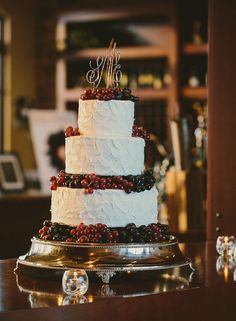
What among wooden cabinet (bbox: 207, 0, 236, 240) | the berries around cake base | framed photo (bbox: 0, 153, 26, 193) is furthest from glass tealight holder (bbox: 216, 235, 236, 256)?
framed photo (bbox: 0, 153, 26, 193)

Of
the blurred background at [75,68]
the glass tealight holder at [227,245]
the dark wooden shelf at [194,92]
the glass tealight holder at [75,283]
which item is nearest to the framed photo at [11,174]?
the blurred background at [75,68]

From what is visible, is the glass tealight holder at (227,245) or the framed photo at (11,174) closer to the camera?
the glass tealight holder at (227,245)

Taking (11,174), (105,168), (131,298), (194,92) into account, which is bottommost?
(131,298)

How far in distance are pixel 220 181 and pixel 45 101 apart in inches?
256

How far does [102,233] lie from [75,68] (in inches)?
288

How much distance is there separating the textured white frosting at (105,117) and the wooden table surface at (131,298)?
0.48 meters

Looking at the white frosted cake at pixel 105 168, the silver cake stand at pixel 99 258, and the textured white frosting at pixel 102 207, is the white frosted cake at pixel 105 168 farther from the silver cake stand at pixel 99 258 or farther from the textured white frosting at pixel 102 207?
the silver cake stand at pixel 99 258

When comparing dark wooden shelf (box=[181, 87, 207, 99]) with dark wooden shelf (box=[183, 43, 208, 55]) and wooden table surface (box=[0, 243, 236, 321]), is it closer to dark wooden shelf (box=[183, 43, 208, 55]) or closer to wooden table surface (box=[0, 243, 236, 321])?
dark wooden shelf (box=[183, 43, 208, 55])

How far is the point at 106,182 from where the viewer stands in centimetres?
303

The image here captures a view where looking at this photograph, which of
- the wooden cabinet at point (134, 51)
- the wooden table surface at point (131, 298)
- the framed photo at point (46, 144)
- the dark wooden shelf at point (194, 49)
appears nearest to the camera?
the wooden table surface at point (131, 298)

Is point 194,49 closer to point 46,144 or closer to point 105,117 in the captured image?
point 46,144

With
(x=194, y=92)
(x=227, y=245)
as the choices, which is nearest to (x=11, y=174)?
(x=194, y=92)

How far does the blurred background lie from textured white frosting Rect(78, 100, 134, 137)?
265 centimetres

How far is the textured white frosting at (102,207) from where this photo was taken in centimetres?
302
